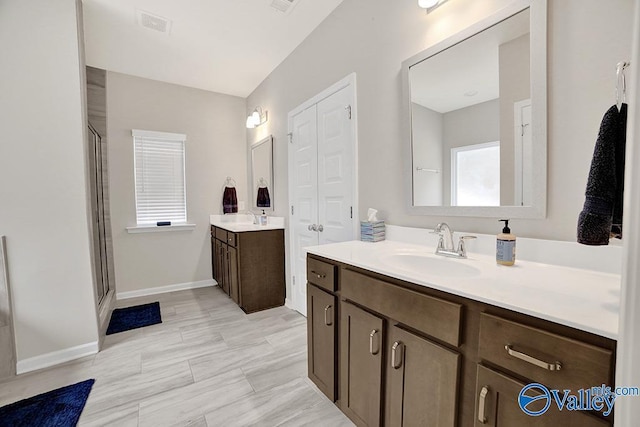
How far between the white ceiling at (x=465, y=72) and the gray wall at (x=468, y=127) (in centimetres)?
4

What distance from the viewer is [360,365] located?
126cm

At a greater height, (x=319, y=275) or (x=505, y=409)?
(x=319, y=275)

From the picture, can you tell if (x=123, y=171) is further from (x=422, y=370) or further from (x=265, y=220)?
(x=422, y=370)

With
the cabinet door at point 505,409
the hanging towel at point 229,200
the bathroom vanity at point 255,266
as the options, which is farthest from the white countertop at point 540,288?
the hanging towel at point 229,200

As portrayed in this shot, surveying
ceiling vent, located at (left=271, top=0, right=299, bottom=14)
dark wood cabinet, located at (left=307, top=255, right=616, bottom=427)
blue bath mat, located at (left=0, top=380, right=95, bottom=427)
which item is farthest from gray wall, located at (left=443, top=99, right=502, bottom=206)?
blue bath mat, located at (left=0, top=380, right=95, bottom=427)

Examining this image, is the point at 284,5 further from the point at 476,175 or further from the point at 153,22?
the point at 476,175

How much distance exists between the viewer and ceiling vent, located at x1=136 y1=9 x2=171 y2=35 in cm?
222

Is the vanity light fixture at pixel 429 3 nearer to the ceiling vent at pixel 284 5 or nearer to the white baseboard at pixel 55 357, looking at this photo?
the ceiling vent at pixel 284 5

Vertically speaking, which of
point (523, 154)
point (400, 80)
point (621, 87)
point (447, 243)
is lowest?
point (447, 243)

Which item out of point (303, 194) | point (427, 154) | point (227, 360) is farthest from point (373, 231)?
point (227, 360)

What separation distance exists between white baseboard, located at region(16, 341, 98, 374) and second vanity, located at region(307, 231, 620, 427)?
1.89 m

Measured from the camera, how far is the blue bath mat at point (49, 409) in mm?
1416

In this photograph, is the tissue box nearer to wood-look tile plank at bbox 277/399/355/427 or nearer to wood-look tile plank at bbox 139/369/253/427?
wood-look tile plank at bbox 277/399/355/427

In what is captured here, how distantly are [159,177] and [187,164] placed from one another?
0.38 metres
